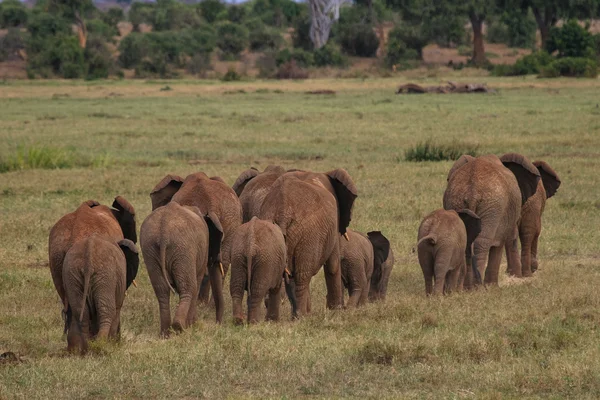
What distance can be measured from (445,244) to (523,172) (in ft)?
6.40

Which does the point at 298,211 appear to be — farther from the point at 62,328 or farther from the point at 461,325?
the point at 62,328

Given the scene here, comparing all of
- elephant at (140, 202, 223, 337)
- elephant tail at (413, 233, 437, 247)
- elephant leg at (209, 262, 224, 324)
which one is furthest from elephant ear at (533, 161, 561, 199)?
elephant at (140, 202, 223, 337)

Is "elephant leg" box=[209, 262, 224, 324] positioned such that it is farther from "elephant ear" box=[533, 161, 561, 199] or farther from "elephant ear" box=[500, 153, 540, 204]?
"elephant ear" box=[533, 161, 561, 199]

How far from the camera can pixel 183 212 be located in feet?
27.9

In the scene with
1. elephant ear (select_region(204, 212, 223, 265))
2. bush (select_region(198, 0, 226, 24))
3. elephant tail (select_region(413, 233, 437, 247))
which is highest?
elephant ear (select_region(204, 212, 223, 265))

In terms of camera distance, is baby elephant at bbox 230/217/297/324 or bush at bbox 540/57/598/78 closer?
baby elephant at bbox 230/217/297/324

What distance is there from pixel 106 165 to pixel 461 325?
41.2 feet

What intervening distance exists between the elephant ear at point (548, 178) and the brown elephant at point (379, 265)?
7.69ft

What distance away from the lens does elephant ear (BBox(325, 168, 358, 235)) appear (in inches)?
391

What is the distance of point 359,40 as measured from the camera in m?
70.8

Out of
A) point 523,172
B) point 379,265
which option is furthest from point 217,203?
point 523,172

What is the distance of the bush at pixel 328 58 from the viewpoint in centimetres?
6331

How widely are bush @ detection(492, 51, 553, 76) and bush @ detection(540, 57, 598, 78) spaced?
10.5ft

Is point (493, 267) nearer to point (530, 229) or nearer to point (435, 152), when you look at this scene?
point (530, 229)
